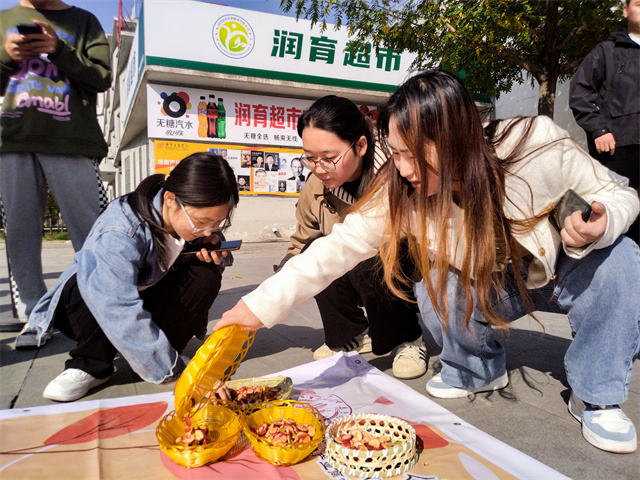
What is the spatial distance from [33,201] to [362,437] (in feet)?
6.94

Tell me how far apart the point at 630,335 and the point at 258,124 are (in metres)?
7.41

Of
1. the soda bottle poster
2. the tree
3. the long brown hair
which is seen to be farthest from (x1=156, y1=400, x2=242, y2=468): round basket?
the soda bottle poster

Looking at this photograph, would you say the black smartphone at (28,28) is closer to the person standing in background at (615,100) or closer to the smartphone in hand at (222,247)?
the smartphone in hand at (222,247)

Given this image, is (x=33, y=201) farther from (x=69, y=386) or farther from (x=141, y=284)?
(x=69, y=386)

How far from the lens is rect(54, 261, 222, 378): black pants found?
5.60 ft

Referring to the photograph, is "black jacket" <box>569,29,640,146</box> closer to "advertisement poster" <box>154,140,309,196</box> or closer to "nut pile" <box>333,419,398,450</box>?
"nut pile" <box>333,419,398,450</box>

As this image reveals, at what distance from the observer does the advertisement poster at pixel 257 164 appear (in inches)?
300

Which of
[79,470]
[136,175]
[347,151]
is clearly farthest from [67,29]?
[136,175]

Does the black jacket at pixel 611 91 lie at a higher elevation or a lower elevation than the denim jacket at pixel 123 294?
higher

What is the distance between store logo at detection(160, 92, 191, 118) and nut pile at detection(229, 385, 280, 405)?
22.3ft

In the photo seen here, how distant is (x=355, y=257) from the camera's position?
154 centimetres

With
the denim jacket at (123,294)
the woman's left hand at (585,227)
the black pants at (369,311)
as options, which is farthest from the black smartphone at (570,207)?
the denim jacket at (123,294)

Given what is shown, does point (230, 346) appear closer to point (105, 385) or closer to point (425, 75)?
point (105, 385)

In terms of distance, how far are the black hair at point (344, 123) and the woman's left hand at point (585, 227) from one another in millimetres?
878
